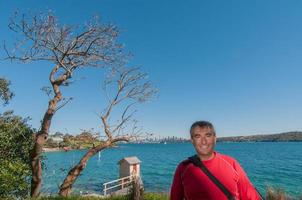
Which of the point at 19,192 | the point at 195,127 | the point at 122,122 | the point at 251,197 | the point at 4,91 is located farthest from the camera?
the point at 4,91

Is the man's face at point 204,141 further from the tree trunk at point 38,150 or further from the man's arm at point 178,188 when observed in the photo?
the tree trunk at point 38,150

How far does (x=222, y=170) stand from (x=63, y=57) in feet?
38.2

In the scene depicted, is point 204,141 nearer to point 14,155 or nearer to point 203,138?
point 203,138

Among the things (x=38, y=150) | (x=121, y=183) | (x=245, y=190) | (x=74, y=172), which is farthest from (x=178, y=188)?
(x=121, y=183)

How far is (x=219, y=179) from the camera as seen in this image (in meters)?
3.07

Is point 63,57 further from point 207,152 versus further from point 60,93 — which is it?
point 207,152

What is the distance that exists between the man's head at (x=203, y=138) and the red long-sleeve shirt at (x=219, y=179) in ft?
0.24

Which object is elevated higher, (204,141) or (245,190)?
(204,141)

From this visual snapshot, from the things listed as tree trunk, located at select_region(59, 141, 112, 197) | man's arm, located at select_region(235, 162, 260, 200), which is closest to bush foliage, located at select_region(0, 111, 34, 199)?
tree trunk, located at select_region(59, 141, 112, 197)

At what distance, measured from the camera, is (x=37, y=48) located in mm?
13875

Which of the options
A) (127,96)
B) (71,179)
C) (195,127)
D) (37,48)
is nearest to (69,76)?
(37,48)

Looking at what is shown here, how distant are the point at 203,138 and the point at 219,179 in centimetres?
41

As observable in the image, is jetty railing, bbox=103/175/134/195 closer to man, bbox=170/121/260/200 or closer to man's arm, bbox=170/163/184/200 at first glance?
man's arm, bbox=170/163/184/200

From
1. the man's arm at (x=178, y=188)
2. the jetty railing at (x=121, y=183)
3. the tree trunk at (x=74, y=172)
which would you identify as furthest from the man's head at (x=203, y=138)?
the jetty railing at (x=121, y=183)
